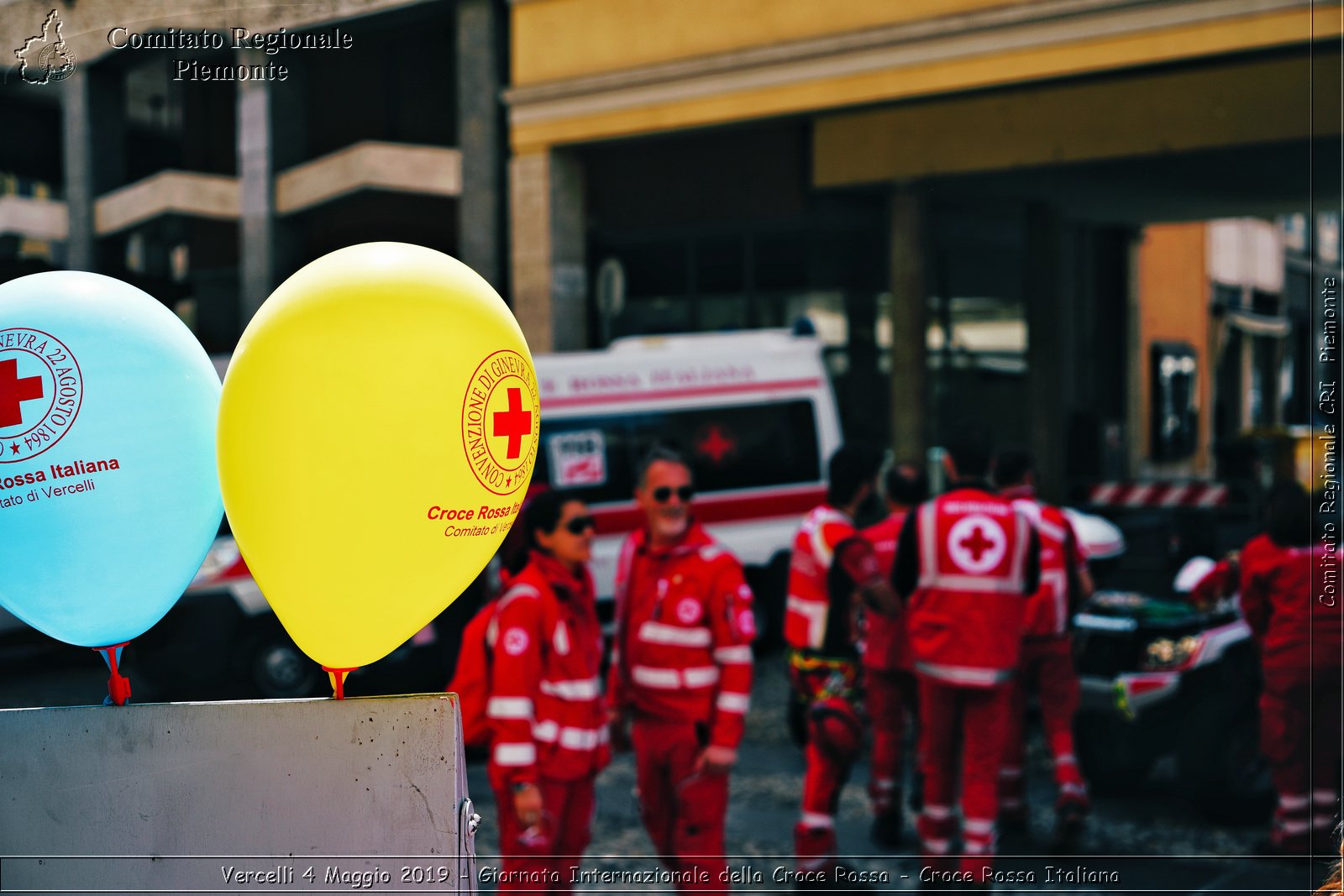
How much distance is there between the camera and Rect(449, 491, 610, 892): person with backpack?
4.00 m

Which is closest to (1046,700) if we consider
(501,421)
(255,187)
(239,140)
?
(501,421)

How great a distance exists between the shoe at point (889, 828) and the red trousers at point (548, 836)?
247 centimetres

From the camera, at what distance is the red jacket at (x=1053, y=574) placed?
6.42m

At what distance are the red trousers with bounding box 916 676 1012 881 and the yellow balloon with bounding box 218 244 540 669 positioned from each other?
3112 mm

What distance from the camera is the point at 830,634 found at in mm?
5660

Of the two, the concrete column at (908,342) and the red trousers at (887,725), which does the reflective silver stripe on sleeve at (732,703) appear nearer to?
the red trousers at (887,725)

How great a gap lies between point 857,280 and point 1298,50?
236 inches

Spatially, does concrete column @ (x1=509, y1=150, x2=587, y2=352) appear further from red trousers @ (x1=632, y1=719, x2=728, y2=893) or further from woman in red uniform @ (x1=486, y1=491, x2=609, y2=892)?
woman in red uniform @ (x1=486, y1=491, x2=609, y2=892)

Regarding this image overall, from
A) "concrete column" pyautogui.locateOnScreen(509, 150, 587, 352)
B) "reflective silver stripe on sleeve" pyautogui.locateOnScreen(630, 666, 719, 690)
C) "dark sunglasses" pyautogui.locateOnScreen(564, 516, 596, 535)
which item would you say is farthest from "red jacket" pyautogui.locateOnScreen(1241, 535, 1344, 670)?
"concrete column" pyautogui.locateOnScreen(509, 150, 587, 352)

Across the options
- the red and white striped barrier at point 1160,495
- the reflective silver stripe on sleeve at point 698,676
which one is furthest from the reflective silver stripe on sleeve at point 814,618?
the red and white striped barrier at point 1160,495

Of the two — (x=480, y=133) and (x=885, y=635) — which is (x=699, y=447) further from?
(x=480, y=133)

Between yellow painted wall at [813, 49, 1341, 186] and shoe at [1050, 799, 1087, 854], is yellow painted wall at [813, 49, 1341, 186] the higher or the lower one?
the higher one

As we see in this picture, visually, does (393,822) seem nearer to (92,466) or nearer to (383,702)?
→ (383,702)

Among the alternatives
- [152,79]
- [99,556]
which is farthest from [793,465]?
[152,79]
